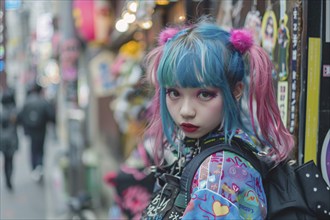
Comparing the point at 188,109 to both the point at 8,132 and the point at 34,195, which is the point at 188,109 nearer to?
the point at 34,195

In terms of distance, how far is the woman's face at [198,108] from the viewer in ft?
6.72

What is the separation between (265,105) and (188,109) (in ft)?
1.13

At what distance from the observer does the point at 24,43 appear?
2633 centimetres

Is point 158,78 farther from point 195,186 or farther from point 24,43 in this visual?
point 24,43

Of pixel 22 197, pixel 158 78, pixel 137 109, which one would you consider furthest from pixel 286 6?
pixel 22 197

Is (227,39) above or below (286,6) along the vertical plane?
below

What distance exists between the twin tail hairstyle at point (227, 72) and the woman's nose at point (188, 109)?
83 millimetres

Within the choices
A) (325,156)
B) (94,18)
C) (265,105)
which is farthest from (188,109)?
(94,18)

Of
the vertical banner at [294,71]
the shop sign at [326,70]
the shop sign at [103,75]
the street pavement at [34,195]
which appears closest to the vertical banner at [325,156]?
the vertical banner at [294,71]

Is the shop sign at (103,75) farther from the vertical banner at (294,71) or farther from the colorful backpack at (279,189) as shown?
the colorful backpack at (279,189)

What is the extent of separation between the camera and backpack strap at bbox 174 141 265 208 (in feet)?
6.41

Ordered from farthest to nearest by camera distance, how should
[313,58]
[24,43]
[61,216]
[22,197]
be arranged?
[24,43], [22,197], [61,216], [313,58]

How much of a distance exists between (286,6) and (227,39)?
878mm

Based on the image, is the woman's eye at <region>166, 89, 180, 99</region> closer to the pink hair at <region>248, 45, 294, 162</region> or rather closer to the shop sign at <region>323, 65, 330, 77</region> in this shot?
the pink hair at <region>248, 45, 294, 162</region>
